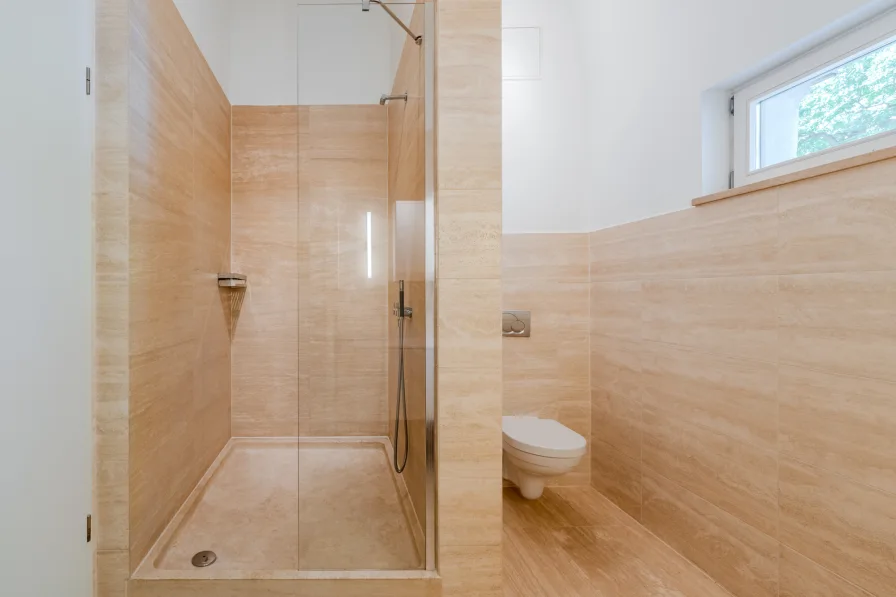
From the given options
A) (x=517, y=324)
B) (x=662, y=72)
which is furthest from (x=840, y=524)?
(x=662, y=72)

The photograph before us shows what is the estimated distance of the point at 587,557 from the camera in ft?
6.04

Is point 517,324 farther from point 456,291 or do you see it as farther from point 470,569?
point 470,569

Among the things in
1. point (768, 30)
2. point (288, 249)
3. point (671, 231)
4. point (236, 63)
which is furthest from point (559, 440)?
point (236, 63)

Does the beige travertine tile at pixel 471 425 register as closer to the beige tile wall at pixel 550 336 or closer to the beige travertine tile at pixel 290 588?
the beige travertine tile at pixel 290 588

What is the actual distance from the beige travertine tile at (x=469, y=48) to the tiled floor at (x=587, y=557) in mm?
1825

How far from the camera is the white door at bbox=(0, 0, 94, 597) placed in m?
1.14

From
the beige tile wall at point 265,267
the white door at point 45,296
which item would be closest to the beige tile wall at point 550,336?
the beige tile wall at point 265,267

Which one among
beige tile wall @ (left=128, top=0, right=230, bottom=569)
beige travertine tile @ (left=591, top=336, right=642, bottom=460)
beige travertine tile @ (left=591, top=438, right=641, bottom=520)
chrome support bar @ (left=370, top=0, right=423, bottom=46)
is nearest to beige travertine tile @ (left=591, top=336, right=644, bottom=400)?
beige travertine tile @ (left=591, top=336, right=642, bottom=460)

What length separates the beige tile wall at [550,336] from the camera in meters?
2.51

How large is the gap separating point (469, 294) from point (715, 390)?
1.03 m

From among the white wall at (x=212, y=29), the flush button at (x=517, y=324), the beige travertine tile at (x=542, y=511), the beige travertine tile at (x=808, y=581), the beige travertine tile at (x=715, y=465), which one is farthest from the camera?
the flush button at (x=517, y=324)

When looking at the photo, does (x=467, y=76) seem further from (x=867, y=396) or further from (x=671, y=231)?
(x=867, y=396)

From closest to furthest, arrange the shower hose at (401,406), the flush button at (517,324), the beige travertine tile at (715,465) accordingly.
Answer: the beige travertine tile at (715,465), the shower hose at (401,406), the flush button at (517,324)

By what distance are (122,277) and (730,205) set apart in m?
2.21
